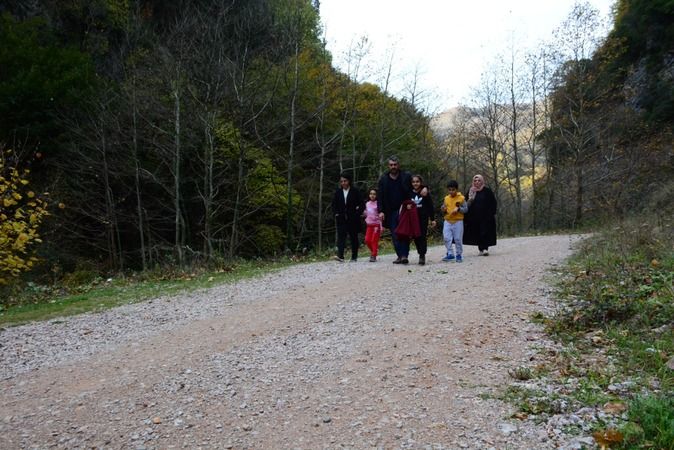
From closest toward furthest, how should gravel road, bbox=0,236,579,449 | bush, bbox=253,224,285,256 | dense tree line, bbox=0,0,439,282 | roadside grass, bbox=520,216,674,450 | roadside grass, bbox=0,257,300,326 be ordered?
roadside grass, bbox=520,216,674,450 → gravel road, bbox=0,236,579,449 → roadside grass, bbox=0,257,300,326 → dense tree line, bbox=0,0,439,282 → bush, bbox=253,224,285,256

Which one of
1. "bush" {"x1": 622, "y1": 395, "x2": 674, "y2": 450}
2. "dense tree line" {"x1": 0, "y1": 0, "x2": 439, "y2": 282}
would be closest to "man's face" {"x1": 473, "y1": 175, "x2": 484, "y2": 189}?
"dense tree line" {"x1": 0, "y1": 0, "x2": 439, "y2": 282}

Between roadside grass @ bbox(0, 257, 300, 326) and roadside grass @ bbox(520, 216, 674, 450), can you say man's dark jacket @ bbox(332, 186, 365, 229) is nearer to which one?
roadside grass @ bbox(0, 257, 300, 326)

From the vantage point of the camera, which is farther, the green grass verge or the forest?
Result: the forest

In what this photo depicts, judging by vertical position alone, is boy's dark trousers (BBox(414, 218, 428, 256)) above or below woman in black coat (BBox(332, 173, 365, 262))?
below

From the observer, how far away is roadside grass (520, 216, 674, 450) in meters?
3.12

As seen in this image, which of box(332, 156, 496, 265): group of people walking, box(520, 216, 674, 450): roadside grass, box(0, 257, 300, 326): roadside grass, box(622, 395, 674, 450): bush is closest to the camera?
box(622, 395, 674, 450): bush

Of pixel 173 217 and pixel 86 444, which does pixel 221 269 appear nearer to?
pixel 86 444

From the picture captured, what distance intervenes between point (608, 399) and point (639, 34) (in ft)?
102

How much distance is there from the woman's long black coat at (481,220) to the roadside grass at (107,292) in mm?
5029

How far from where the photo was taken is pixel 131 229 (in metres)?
25.2

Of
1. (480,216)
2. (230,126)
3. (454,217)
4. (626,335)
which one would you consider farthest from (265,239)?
(626,335)

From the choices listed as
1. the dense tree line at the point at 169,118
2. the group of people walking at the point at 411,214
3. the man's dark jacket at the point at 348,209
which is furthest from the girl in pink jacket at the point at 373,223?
the dense tree line at the point at 169,118

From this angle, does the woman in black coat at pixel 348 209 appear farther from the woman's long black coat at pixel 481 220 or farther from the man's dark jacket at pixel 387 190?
the woman's long black coat at pixel 481 220

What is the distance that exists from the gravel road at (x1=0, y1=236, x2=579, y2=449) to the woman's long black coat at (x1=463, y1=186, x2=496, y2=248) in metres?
4.13
